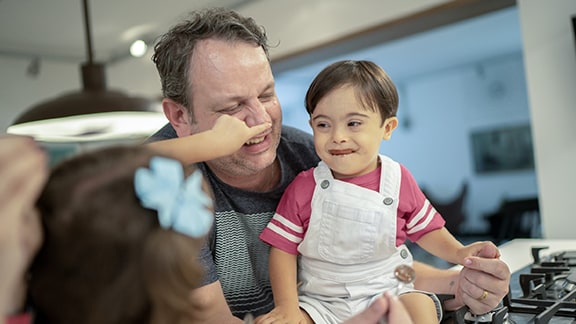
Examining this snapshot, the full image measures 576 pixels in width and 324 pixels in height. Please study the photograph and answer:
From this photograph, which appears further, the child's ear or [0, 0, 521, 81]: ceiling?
[0, 0, 521, 81]: ceiling

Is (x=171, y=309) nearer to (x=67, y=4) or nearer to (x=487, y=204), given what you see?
(x=67, y=4)

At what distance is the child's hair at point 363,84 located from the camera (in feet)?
3.43

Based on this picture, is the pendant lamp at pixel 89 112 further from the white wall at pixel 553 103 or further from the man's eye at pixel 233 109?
the white wall at pixel 553 103

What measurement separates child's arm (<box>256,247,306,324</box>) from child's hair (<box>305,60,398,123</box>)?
12.2 inches

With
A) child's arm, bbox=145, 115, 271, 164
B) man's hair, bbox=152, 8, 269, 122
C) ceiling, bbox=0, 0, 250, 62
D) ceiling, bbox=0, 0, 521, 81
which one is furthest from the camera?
ceiling, bbox=0, 0, 250, 62

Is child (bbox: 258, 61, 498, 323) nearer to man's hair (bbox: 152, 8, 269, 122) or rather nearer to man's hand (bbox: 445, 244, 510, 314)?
man's hand (bbox: 445, 244, 510, 314)

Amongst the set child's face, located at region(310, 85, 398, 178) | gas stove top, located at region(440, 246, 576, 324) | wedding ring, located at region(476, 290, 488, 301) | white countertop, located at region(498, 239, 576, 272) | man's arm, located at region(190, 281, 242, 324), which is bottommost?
white countertop, located at region(498, 239, 576, 272)

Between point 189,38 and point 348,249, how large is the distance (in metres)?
0.59

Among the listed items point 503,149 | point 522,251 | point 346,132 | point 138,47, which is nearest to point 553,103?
point 522,251

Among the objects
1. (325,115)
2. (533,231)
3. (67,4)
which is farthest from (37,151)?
(533,231)

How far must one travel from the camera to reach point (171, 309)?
22.1 inches

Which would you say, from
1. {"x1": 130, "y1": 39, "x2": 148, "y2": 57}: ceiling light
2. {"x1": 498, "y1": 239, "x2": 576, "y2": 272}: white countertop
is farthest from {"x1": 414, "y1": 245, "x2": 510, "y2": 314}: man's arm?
{"x1": 130, "y1": 39, "x2": 148, "y2": 57}: ceiling light

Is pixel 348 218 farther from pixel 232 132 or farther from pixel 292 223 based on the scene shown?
pixel 232 132

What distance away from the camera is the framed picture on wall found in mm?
7371
